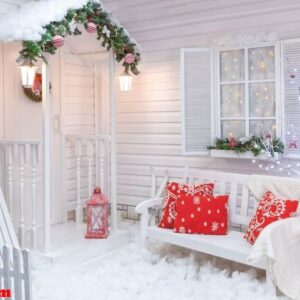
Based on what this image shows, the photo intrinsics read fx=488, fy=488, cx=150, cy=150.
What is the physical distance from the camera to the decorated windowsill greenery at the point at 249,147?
15.8ft

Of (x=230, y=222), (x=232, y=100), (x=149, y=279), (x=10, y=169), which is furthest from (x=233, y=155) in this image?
(x=10, y=169)

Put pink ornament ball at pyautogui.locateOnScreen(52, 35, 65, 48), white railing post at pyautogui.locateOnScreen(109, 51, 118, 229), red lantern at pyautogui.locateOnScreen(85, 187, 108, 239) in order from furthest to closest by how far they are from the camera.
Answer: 1. white railing post at pyautogui.locateOnScreen(109, 51, 118, 229)
2. red lantern at pyautogui.locateOnScreen(85, 187, 108, 239)
3. pink ornament ball at pyautogui.locateOnScreen(52, 35, 65, 48)

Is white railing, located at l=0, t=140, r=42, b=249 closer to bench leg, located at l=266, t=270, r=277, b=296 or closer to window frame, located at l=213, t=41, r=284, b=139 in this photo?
window frame, located at l=213, t=41, r=284, b=139

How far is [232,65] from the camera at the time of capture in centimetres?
520

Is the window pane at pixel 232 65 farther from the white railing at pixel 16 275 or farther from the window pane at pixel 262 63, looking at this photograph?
the white railing at pixel 16 275

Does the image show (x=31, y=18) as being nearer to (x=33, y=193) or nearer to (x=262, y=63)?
(x=33, y=193)

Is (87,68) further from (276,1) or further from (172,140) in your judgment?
(276,1)

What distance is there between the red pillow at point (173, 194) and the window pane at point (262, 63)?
4.09ft

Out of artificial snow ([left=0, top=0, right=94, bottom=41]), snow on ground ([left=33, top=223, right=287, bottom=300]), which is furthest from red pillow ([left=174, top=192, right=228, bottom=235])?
artificial snow ([left=0, top=0, right=94, bottom=41])

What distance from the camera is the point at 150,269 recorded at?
435 centimetres

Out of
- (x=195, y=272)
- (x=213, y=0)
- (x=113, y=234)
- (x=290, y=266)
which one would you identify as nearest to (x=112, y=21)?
(x=213, y=0)

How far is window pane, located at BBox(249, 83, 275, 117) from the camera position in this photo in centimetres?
496

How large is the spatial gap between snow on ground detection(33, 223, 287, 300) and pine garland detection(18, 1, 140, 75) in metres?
1.92

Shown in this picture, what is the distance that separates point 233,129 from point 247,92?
16.6 inches
